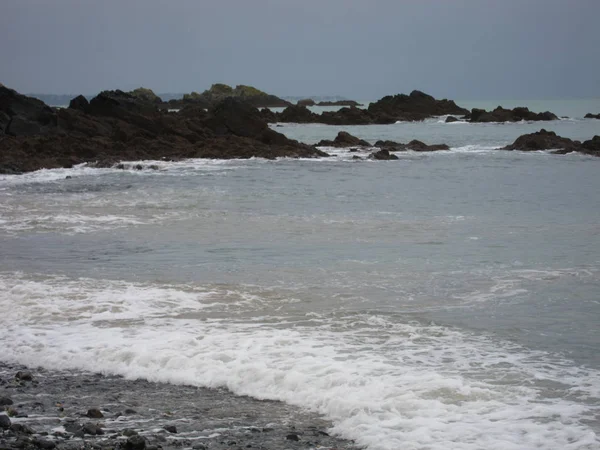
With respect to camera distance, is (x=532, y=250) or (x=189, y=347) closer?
(x=189, y=347)

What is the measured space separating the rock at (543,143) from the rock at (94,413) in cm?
3353

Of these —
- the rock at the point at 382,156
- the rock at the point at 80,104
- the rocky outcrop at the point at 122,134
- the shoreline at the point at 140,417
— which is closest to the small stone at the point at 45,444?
the shoreline at the point at 140,417

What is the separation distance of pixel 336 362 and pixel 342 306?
6.94 feet

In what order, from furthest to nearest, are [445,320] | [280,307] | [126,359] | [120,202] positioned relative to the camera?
[120,202] < [280,307] < [445,320] < [126,359]

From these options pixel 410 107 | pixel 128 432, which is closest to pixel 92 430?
pixel 128 432

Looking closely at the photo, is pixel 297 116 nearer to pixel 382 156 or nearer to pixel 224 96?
pixel 224 96

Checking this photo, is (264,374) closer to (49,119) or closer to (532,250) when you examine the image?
(532,250)

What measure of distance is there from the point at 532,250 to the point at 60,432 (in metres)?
9.14

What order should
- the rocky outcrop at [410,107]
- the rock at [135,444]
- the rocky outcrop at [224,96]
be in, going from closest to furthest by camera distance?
the rock at [135,444]
the rocky outcrop at [410,107]
the rocky outcrop at [224,96]

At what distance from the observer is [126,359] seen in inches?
276

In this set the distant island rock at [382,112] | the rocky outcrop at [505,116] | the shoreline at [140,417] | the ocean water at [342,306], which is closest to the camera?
the shoreline at [140,417]

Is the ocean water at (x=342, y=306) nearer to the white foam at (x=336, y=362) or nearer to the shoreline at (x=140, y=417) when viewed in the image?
the white foam at (x=336, y=362)

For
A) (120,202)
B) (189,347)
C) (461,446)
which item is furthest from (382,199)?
(461,446)

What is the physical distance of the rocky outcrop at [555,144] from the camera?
35375 millimetres
